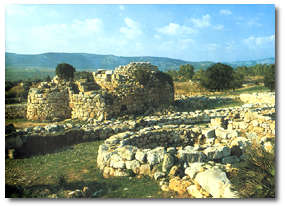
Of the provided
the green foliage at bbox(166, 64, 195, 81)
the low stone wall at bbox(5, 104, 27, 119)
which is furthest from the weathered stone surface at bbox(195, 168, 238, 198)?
the green foliage at bbox(166, 64, 195, 81)

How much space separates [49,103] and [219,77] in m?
11.6

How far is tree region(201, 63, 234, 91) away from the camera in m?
15.2

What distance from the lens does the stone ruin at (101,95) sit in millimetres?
11742

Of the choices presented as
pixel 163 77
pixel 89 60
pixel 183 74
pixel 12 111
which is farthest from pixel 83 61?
pixel 183 74

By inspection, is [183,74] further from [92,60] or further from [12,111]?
[12,111]

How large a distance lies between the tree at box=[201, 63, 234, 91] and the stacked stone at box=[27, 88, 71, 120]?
895 cm

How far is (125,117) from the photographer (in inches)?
456

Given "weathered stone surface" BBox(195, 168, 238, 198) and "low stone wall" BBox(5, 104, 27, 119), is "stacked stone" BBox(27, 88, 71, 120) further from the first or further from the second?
"weathered stone surface" BBox(195, 168, 238, 198)

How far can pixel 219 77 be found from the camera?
16.9 m

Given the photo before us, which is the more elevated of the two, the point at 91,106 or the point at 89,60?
the point at 89,60

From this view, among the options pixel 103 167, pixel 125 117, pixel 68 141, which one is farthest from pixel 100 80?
pixel 103 167

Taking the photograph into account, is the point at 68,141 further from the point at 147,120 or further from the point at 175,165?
the point at 175,165

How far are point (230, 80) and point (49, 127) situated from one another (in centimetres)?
1301
